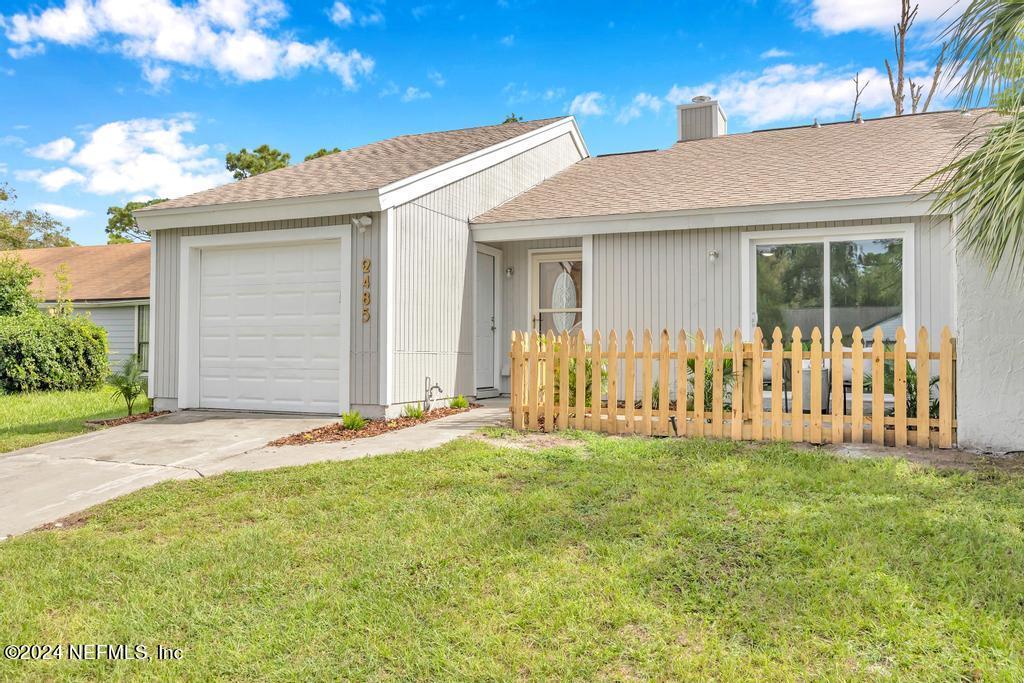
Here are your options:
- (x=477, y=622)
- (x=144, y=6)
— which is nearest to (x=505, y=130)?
(x=144, y=6)

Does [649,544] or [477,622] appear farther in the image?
[649,544]

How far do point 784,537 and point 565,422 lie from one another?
11.4 ft

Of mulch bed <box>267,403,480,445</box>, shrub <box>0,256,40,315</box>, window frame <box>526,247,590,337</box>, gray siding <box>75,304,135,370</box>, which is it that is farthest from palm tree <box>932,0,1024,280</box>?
gray siding <box>75,304,135,370</box>

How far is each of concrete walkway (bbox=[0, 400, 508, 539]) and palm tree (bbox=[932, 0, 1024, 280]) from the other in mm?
4933

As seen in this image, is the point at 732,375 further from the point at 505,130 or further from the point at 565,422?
the point at 505,130

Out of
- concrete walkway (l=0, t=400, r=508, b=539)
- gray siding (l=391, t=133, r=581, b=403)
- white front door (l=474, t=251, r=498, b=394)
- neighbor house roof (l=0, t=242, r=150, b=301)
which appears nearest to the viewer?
concrete walkway (l=0, t=400, r=508, b=539)

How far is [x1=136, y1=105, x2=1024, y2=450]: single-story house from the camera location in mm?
8445

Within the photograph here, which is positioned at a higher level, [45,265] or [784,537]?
[45,265]

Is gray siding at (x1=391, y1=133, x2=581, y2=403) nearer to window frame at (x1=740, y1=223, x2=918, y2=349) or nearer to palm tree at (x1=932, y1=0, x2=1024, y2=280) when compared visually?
window frame at (x1=740, y1=223, x2=918, y2=349)

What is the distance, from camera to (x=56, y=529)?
442 cm

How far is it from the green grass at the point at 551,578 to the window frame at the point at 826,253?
4.00 metres

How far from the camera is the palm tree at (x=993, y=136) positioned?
16.3ft

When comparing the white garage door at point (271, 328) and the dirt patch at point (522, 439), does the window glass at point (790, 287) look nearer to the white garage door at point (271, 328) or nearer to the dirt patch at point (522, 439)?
the dirt patch at point (522, 439)

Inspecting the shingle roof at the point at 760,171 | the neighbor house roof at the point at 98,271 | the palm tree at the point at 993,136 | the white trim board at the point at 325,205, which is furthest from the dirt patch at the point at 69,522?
the neighbor house roof at the point at 98,271
